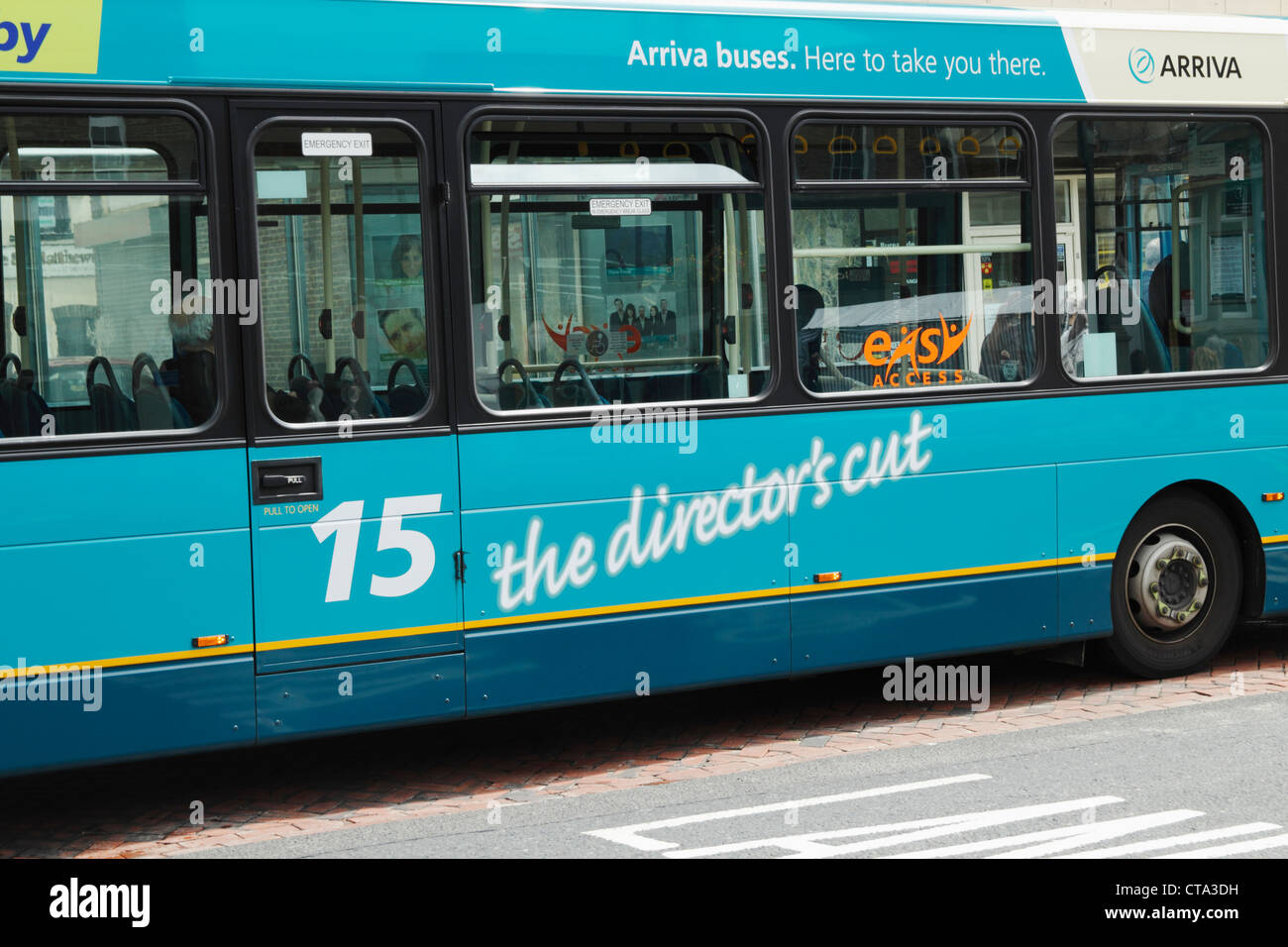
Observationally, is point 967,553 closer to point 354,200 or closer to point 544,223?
point 544,223

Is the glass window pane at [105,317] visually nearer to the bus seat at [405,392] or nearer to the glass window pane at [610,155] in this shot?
the bus seat at [405,392]

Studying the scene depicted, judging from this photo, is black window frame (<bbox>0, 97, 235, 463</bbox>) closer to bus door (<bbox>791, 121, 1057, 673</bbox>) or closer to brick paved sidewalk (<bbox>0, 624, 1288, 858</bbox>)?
brick paved sidewalk (<bbox>0, 624, 1288, 858</bbox>)

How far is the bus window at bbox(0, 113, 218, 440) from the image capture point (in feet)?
19.9

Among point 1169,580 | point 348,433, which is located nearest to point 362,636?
point 348,433

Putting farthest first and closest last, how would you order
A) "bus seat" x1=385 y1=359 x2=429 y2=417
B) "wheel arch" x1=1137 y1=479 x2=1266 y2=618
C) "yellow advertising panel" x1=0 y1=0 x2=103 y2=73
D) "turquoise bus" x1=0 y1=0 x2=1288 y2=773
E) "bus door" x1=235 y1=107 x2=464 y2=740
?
"wheel arch" x1=1137 y1=479 x2=1266 y2=618
"bus seat" x1=385 y1=359 x2=429 y2=417
"bus door" x1=235 y1=107 x2=464 y2=740
"turquoise bus" x1=0 y1=0 x2=1288 y2=773
"yellow advertising panel" x1=0 y1=0 x2=103 y2=73

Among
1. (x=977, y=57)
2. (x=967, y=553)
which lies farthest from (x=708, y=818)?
(x=977, y=57)

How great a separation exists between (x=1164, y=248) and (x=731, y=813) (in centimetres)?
394

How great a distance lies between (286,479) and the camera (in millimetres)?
6449

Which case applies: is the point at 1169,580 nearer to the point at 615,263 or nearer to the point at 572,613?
the point at 572,613

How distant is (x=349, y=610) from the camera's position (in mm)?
6566

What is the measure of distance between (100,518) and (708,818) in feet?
8.21

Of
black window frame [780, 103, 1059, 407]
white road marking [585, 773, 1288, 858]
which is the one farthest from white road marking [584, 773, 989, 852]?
black window frame [780, 103, 1059, 407]

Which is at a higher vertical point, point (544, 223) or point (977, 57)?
point (977, 57)

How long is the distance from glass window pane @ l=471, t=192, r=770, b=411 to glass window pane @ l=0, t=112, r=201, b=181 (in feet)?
3.86
